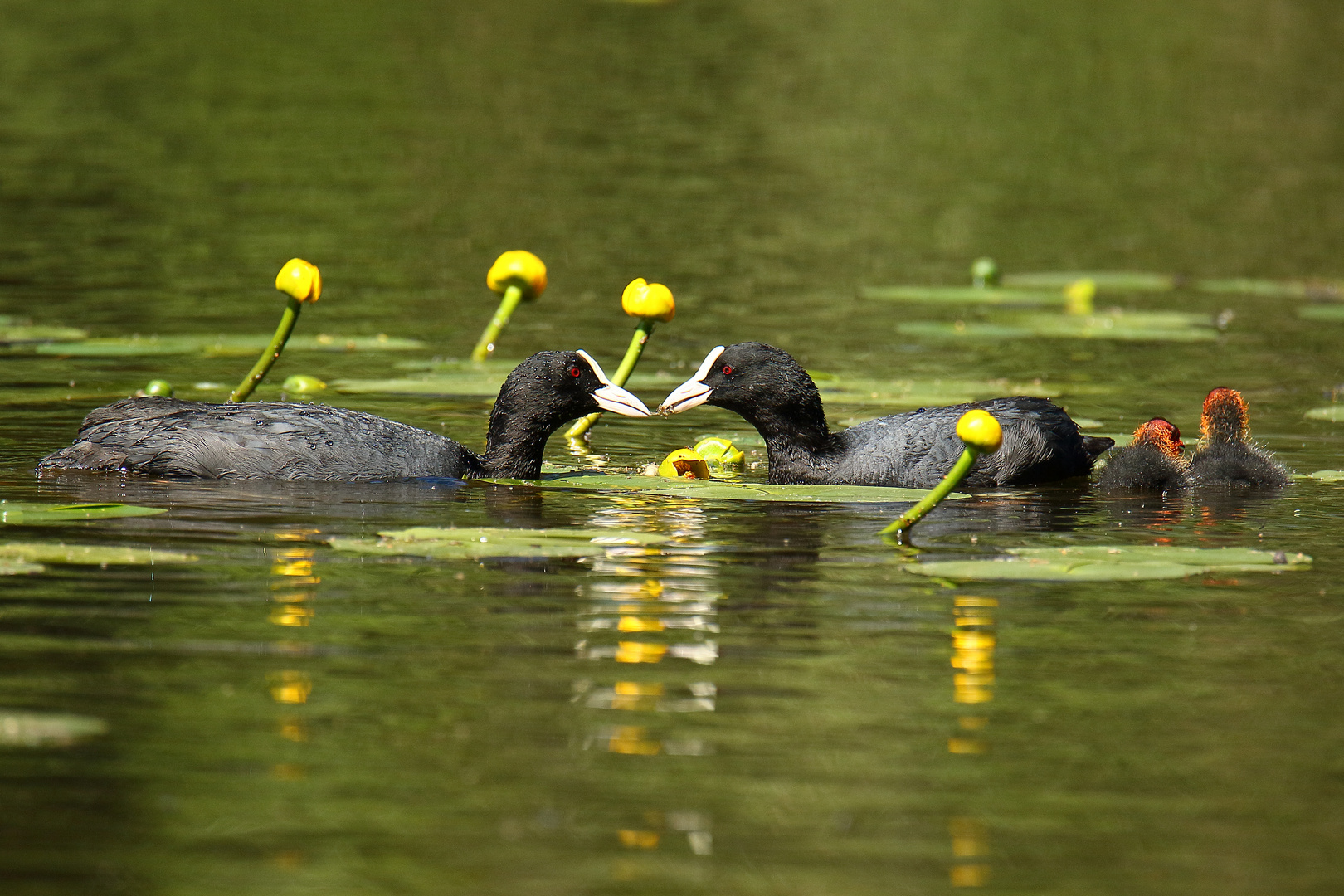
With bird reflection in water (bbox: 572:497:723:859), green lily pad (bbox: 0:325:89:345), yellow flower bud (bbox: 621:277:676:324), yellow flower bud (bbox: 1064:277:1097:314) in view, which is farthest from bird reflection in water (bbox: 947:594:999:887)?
yellow flower bud (bbox: 1064:277:1097:314)

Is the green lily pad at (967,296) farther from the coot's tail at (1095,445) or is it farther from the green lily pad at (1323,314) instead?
the coot's tail at (1095,445)

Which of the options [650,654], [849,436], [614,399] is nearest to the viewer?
[650,654]

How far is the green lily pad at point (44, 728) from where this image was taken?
6.01 meters

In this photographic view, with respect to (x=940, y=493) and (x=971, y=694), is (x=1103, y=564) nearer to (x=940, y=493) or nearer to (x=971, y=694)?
(x=940, y=493)

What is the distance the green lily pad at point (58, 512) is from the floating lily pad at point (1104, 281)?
12.1m

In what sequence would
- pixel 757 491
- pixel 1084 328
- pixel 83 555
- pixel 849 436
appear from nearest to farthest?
pixel 83 555
pixel 757 491
pixel 849 436
pixel 1084 328

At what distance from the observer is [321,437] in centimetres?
1081

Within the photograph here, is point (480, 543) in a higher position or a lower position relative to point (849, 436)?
lower

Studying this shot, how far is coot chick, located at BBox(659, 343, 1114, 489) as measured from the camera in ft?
37.3

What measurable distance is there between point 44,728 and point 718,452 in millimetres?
6501

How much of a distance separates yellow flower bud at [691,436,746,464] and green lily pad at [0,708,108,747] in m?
6.27

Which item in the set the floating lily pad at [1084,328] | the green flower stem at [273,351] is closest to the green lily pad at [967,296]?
the floating lily pad at [1084,328]

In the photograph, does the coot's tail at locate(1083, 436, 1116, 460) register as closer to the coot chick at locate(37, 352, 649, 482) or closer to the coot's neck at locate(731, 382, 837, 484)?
the coot's neck at locate(731, 382, 837, 484)

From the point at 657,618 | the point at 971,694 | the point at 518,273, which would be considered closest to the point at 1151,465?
the point at 518,273
